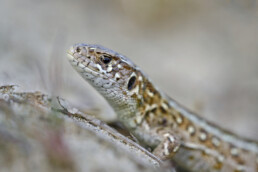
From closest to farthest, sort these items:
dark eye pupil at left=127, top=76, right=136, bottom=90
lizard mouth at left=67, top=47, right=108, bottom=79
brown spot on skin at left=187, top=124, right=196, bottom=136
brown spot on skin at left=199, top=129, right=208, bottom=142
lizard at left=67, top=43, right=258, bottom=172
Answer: lizard mouth at left=67, top=47, right=108, bottom=79 < lizard at left=67, top=43, right=258, bottom=172 < dark eye pupil at left=127, top=76, right=136, bottom=90 < brown spot on skin at left=187, top=124, right=196, bottom=136 < brown spot on skin at left=199, top=129, right=208, bottom=142

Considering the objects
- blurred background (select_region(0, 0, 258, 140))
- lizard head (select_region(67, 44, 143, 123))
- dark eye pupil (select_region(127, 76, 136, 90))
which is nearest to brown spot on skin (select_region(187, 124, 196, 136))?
lizard head (select_region(67, 44, 143, 123))

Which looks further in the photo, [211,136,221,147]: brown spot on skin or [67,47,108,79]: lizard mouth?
[211,136,221,147]: brown spot on skin

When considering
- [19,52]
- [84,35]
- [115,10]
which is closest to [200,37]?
[115,10]

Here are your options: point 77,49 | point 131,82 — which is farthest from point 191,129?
point 77,49

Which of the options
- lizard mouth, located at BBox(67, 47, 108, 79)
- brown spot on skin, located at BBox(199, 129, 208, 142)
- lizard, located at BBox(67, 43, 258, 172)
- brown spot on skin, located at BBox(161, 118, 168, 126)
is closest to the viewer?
lizard mouth, located at BBox(67, 47, 108, 79)

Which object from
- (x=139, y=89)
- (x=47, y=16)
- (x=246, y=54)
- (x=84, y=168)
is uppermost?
(x=246, y=54)

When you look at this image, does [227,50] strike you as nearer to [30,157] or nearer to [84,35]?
[84,35]

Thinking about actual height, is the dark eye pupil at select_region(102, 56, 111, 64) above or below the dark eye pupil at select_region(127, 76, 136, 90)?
below

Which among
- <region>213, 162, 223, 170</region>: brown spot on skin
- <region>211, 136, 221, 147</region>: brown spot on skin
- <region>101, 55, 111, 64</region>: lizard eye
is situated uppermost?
<region>211, 136, 221, 147</region>: brown spot on skin

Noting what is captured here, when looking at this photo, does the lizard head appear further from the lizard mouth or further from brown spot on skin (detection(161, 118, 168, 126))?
brown spot on skin (detection(161, 118, 168, 126))
